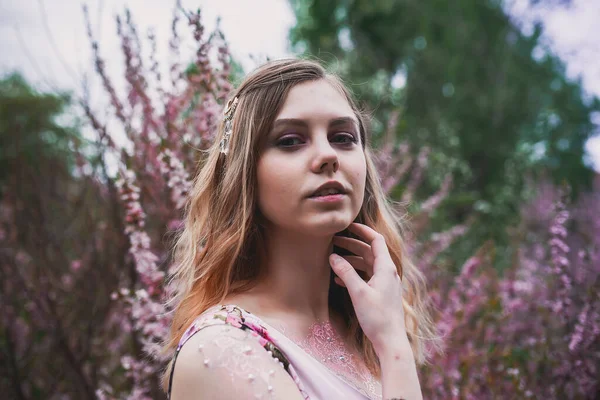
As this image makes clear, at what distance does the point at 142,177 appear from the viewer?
2.57 meters

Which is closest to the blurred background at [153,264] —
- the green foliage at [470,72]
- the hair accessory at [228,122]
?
the hair accessory at [228,122]

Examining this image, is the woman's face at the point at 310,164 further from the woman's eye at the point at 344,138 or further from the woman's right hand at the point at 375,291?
the woman's right hand at the point at 375,291

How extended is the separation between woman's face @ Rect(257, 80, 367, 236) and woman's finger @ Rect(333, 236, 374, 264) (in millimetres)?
157

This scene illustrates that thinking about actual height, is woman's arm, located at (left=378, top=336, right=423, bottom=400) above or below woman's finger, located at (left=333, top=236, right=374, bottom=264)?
below

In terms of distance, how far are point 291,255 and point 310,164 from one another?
0.28m

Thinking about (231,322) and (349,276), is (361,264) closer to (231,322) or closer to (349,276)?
(349,276)

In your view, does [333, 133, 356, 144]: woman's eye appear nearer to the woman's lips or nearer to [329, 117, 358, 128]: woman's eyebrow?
[329, 117, 358, 128]: woman's eyebrow

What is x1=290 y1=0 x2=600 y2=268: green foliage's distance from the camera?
1191 centimetres

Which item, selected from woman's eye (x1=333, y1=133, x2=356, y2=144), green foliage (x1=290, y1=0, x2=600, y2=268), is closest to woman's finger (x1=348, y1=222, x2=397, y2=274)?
woman's eye (x1=333, y1=133, x2=356, y2=144)

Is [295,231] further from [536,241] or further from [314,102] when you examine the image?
[536,241]

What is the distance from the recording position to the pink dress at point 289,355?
119 cm

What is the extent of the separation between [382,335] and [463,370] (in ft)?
4.96

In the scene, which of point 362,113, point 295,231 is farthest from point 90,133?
point 295,231

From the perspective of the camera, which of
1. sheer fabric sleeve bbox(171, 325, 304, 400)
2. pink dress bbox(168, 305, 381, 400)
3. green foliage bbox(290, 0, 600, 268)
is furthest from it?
green foliage bbox(290, 0, 600, 268)
